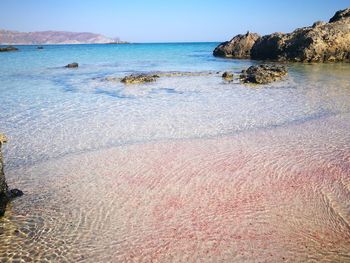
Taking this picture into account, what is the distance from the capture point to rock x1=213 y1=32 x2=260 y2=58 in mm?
43719

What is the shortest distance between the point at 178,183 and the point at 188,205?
0.83m

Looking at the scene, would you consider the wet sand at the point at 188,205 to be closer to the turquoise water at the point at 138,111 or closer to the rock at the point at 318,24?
the turquoise water at the point at 138,111

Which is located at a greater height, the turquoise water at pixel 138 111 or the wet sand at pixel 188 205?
the turquoise water at pixel 138 111

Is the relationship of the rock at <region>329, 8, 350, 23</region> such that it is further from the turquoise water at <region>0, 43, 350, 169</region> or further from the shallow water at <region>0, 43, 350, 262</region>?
the shallow water at <region>0, 43, 350, 262</region>

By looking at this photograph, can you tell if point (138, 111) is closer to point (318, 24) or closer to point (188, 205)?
point (188, 205)

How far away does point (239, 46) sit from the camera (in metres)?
44.7

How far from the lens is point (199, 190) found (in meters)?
5.67

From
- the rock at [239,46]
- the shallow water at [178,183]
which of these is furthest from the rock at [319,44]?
the shallow water at [178,183]

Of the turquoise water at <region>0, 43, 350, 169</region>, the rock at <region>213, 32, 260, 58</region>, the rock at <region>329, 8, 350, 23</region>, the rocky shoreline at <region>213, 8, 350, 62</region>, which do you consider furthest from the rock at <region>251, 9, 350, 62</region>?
the turquoise water at <region>0, 43, 350, 169</region>

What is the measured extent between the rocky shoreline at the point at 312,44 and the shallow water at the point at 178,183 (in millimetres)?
24314

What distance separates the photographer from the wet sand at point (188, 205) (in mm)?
4102

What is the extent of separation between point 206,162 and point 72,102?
8475 millimetres

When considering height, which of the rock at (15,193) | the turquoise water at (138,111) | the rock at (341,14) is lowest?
the rock at (15,193)

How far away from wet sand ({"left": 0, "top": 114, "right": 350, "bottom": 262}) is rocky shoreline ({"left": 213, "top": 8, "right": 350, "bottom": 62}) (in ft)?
95.8
